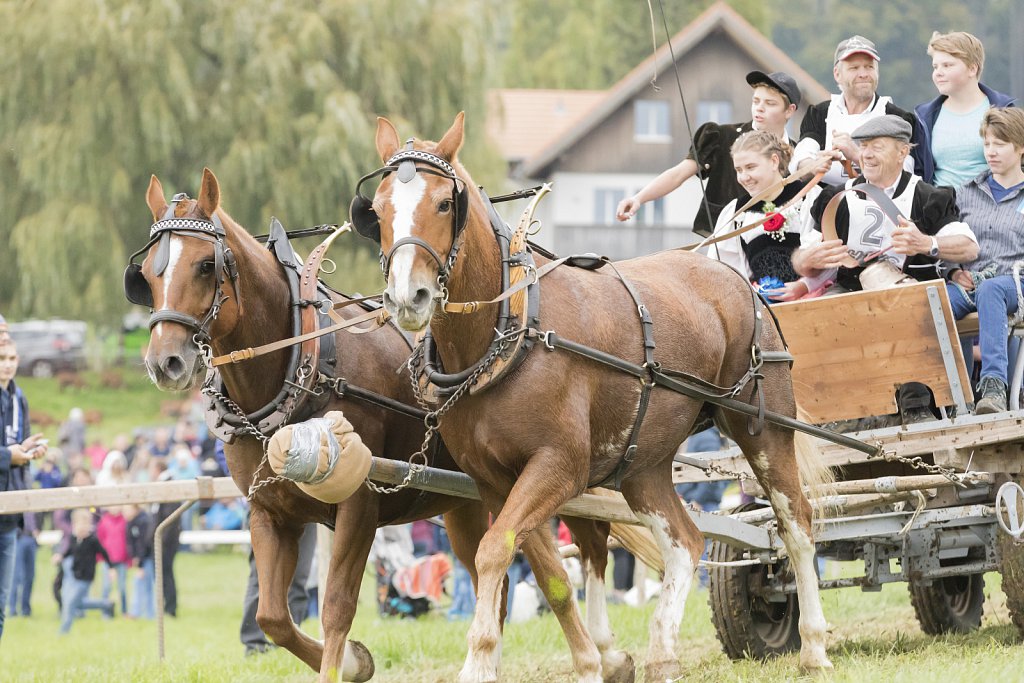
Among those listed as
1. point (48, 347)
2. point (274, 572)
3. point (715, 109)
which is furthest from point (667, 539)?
point (715, 109)

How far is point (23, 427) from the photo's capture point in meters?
8.50

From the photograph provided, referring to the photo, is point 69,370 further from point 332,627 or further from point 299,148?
point 332,627

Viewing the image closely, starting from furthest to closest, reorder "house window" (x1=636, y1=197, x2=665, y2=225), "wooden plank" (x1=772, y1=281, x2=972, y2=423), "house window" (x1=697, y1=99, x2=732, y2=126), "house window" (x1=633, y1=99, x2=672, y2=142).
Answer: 1. "house window" (x1=636, y1=197, x2=665, y2=225)
2. "house window" (x1=633, y1=99, x2=672, y2=142)
3. "house window" (x1=697, y1=99, x2=732, y2=126)
4. "wooden plank" (x1=772, y1=281, x2=972, y2=423)

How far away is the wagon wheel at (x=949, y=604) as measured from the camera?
794 centimetres

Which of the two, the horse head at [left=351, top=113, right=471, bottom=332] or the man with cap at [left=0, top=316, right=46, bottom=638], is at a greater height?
the horse head at [left=351, top=113, right=471, bottom=332]

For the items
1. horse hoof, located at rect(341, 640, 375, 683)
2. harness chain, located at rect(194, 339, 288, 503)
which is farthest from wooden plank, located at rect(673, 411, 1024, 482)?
harness chain, located at rect(194, 339, 288, 503)

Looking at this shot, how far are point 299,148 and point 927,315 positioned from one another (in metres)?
18.8

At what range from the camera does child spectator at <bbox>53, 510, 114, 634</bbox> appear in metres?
13.0

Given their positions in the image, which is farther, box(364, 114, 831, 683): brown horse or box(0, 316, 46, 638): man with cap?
box(0, 316, 46, 638): man with cap

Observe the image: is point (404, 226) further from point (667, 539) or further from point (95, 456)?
point (95, 456)

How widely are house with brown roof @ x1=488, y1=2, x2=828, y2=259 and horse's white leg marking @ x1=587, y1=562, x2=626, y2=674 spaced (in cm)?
3049

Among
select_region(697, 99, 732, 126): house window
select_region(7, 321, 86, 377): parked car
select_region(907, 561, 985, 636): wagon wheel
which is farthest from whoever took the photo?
→ select_region(697, 99, 732, 126): house window

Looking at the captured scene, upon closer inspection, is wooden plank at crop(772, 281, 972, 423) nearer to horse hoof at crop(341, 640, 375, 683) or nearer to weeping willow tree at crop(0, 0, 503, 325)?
horse hoof at crop(341, 640, 375, 683)

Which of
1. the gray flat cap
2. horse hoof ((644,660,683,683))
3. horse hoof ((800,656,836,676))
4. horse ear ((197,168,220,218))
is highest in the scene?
the gray flat cap
